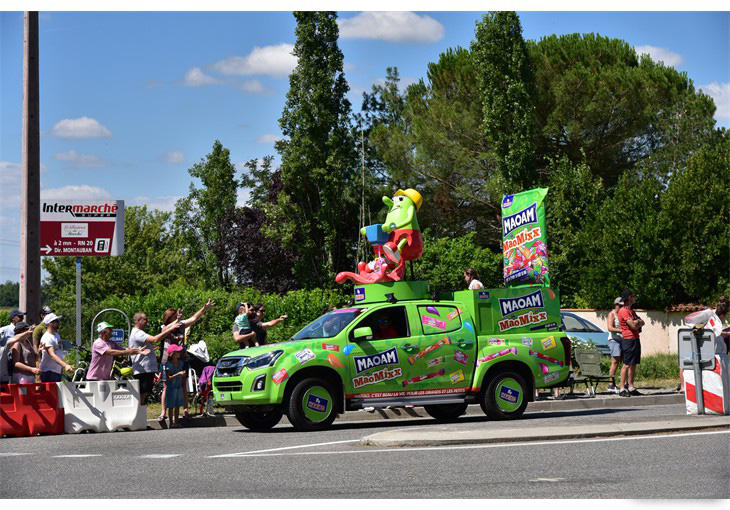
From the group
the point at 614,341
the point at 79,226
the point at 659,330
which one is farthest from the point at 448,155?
the point at 614,341

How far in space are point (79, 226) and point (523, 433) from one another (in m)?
13.8

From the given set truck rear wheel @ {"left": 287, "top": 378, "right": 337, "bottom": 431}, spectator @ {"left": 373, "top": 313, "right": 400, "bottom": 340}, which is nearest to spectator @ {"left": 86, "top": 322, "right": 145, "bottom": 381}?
truck rear wheel @ {"left": 287, "top": 378, "right": 337, "bottom": 431}

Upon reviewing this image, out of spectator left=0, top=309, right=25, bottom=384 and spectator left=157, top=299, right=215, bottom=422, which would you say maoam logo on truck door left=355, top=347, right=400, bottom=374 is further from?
spectator left=0, top=309, right=25, bottom=384

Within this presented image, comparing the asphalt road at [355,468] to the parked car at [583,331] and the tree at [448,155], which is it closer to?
the parked car at [583,331]

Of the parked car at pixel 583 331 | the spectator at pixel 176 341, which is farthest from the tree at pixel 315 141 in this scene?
the spectator at pixel 176 341

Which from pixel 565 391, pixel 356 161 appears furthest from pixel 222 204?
pixel 565 391

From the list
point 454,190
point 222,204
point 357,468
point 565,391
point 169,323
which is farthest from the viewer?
point 222,204

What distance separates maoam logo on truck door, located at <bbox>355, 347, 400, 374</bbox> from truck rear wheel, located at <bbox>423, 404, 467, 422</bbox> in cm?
187

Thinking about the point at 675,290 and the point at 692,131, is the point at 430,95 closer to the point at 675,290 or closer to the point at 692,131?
the point at 692,131

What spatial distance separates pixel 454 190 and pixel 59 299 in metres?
30.8

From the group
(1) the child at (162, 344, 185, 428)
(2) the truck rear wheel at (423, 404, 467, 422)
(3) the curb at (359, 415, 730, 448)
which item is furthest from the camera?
(2) the truck rear wheel at (423, 404, 467, 422)

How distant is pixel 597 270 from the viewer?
1615 inches

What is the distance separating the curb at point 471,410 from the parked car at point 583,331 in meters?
7.90

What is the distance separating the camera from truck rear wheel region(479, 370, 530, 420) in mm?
16031
